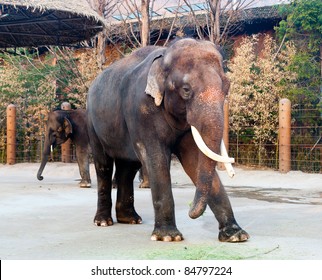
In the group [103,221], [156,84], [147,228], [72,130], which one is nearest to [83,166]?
[72,130]

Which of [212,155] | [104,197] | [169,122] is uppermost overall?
[169,122]

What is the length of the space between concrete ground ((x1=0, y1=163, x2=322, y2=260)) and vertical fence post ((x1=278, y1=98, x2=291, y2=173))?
2.15 metres

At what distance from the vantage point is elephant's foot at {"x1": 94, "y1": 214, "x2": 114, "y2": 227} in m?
5.61

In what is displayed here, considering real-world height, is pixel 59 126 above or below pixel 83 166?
above

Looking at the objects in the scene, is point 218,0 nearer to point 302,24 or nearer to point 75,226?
point 302,24

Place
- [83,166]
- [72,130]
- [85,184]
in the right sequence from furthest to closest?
[72,130]
[83,166]
[85,184]

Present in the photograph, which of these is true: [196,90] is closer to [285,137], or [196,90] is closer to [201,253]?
[201,253]

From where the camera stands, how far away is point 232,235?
14.8 ft

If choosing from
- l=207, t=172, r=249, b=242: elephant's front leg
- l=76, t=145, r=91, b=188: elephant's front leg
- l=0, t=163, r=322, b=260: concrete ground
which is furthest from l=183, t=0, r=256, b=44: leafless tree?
l=207, t=172, r=249, b=242: elephant's front leg

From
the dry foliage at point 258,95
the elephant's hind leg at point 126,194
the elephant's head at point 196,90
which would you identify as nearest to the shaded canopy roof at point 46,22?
the elephant's hind leg at point 126,194

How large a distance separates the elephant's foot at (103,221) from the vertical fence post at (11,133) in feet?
33.2

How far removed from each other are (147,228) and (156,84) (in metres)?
1.45

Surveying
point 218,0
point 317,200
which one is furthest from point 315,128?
point 317,200

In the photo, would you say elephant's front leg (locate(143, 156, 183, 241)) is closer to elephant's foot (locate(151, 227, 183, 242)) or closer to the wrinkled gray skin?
elephant's foot (locate(151, 227, 183, 242))
